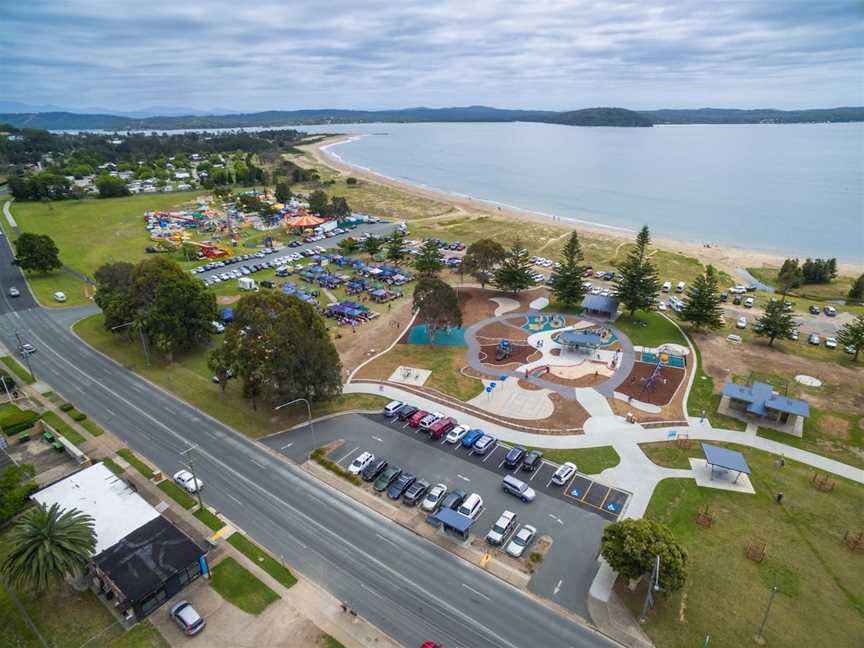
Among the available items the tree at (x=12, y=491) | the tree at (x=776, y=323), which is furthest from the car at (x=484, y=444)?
the tree at (x=776, y=323)

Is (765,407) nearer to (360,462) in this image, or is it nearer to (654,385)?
(654,385)

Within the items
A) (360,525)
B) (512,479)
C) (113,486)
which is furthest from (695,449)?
(113,486)

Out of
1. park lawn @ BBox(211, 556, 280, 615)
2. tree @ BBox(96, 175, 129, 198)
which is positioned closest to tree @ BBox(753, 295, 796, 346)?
park lawn @ BBox(211, 556, 280, 615)

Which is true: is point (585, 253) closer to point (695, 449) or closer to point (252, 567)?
point (695, 449)

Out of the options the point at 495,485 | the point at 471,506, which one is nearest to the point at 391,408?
the point at 495,485

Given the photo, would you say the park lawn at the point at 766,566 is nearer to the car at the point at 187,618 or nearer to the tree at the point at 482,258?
the car at the point at 187,618

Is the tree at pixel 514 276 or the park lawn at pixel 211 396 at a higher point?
the tree at pixel 514 276

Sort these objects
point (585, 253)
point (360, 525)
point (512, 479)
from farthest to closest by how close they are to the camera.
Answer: point (585, 253) < point (512, 479) < point (360, 525)

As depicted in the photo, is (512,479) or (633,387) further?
(633,387)
